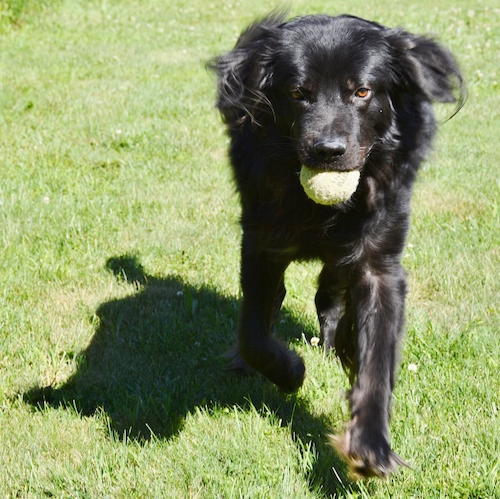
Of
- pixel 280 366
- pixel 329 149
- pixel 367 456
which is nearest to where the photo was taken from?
pixel 367 456

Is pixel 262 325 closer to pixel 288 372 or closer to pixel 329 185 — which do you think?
pixel 288 372

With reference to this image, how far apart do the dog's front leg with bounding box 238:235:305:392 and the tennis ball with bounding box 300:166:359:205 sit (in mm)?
440

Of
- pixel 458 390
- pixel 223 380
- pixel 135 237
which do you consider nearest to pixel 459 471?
pixel 458 390

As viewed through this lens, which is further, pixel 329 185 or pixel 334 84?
pixel 334 84

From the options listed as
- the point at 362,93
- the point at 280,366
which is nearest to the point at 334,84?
the point at 362,93

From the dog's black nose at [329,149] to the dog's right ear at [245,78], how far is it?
1.35 ft

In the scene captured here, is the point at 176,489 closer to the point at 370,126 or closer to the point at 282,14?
the point at 370,126

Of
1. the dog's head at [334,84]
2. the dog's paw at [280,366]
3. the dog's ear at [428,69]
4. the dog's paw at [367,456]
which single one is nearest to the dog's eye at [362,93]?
the dog's head at [334,84]

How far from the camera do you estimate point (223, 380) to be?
334 centimetres

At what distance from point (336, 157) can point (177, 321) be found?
1.49 metres

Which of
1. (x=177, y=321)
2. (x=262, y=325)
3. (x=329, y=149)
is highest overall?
(x=329, y=149)

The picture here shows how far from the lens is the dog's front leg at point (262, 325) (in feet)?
9.93

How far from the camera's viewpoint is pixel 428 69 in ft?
9.57

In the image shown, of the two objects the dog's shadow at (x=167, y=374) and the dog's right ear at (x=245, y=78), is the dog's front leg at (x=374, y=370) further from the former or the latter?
the dog's right ear at (x=245, y=78)
